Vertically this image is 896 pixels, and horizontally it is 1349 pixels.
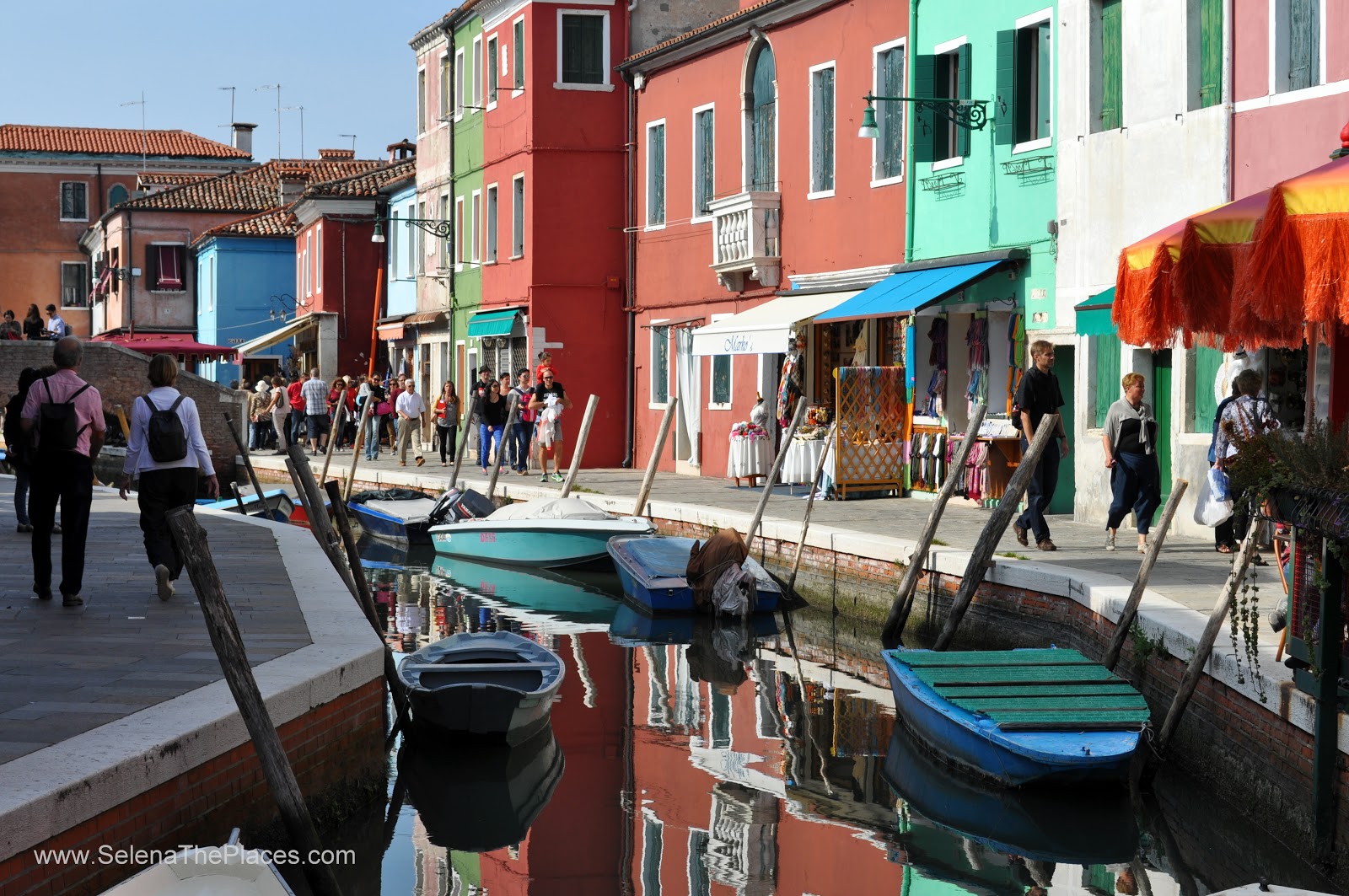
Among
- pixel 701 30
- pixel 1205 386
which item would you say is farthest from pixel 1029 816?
pixel 701 30

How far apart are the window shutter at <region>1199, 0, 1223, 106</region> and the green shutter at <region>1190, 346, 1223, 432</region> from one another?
7.22 ft

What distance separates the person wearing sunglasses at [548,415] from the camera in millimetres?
25719

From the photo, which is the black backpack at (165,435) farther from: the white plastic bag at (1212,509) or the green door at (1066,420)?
the green door at (1066,420)

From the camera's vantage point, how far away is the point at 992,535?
1227 centimetres

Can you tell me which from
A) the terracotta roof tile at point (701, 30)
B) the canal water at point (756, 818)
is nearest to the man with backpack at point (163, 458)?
the canal water at point (756, 818)

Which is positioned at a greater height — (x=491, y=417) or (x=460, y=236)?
(x=460, y=236)

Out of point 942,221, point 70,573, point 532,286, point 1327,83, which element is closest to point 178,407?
point 70,573

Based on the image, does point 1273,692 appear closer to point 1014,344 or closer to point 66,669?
point 66,669

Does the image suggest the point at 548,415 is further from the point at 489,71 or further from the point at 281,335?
the point at 281,335

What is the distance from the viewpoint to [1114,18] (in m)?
16.6

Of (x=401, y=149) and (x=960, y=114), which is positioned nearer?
(x=960, y=114)

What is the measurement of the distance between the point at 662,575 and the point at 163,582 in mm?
6758

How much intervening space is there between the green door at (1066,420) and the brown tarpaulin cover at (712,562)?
3871 millimetres

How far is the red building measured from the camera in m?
21.2
